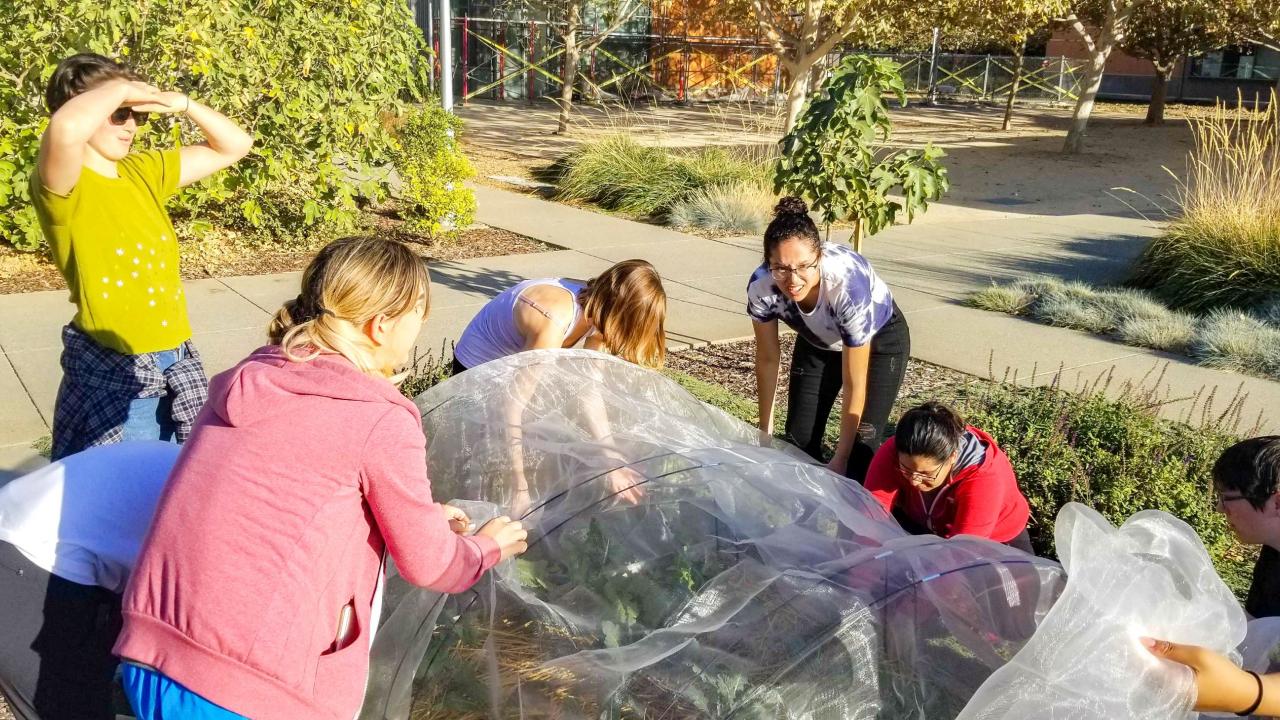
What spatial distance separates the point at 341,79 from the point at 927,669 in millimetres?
8045

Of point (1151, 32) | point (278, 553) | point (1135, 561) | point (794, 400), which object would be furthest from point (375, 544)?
point (1151, 32)

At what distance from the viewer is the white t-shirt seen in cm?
215

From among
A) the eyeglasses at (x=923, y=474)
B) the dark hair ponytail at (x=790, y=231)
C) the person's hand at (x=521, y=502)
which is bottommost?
the eyeglasses at (x=923, y=474)

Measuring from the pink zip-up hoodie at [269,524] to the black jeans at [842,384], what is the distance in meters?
2.55

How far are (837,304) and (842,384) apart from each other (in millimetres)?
474

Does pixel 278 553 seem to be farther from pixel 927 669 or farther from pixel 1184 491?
pixel 1184 491

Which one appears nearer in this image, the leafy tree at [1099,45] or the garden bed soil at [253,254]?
the garden bed soil at [253,254]

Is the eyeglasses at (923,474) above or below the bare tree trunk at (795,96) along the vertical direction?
below

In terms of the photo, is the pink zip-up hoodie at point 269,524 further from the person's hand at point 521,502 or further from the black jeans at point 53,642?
the person's hand at point 521,502

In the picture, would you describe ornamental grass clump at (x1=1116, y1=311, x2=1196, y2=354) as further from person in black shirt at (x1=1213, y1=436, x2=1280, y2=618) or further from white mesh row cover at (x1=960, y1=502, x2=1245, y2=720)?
white mesh row cover at (x1=960, y1=502, x2=1245, y2=720)

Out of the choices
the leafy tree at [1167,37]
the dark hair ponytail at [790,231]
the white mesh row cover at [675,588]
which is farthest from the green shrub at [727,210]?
the leafy tree at [1167,37]

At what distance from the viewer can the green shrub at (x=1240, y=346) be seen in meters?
6.52

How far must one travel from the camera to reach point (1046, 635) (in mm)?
1945

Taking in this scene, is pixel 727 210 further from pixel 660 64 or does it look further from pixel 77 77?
pixel 660 64
